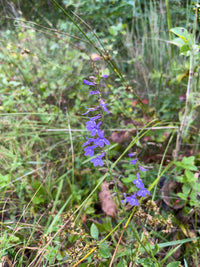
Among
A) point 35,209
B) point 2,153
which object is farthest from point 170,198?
point 2,153

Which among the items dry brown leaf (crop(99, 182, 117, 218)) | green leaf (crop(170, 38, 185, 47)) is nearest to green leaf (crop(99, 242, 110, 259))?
dry brown leaf (crop(99, 182, 117, 218))

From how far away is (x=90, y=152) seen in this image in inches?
Answer: 41.3

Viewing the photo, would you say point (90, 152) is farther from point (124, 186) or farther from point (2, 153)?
point (2, 153)

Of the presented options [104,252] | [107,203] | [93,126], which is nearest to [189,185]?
[107,203]

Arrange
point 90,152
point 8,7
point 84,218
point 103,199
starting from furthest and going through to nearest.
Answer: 1. point 8,7
2. point 103,199
3. point 84,218
4. point 90,152

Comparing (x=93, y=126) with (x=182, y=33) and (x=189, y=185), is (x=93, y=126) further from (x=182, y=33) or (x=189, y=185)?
(x=182, y=33)

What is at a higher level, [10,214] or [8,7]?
[8,7]

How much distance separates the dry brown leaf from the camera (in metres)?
1.57

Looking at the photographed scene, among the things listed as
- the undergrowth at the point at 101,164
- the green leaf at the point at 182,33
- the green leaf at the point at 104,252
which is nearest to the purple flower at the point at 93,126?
the undergrowth at the point at 101,164

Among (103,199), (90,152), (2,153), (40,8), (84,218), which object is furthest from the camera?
(40,8)

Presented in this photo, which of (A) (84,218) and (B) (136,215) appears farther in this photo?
(A) (84,218)

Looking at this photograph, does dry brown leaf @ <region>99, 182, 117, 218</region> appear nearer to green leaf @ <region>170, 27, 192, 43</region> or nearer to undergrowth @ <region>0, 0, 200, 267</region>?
undergrowth @ <region>0, 0, 200, 267</region>

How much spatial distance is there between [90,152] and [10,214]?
38.1 inches

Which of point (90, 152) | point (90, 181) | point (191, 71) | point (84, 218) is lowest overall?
point (84, 218)
